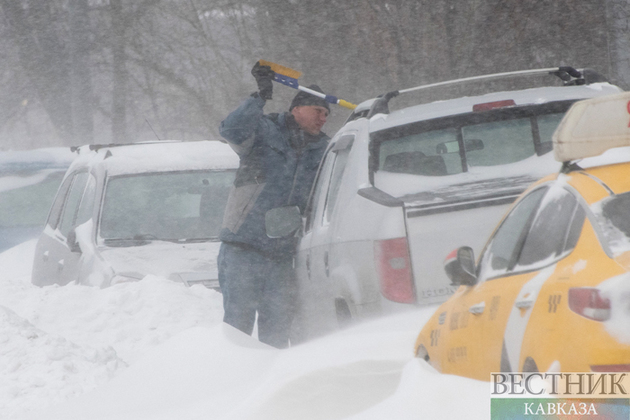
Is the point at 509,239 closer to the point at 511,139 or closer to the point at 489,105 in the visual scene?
the point at 489,105

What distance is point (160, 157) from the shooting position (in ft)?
26.1

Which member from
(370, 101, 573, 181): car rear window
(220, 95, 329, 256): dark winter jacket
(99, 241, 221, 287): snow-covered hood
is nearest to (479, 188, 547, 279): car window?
(370, 101, 573, 181): car rear window

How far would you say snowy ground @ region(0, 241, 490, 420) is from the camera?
325 cm

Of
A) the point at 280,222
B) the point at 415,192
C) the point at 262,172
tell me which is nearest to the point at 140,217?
the point at 262,172

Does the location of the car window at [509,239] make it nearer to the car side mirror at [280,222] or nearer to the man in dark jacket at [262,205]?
the car side mirror at [280,222]

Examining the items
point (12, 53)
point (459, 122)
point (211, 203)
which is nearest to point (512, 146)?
point (459, 122)

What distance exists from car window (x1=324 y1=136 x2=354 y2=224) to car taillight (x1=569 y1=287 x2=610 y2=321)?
106 inches

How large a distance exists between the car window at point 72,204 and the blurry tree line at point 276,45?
824mm

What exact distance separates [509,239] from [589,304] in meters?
0.84

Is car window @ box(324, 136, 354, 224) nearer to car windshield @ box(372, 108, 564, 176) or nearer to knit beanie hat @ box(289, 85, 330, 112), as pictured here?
car windshield @ box(372, 108, 564, 176)

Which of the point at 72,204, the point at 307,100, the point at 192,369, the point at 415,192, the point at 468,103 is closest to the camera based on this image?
the point at 415,192

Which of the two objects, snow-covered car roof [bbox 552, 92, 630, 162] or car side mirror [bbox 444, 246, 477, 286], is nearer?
snow-covered car roof [bbox 552, 92, 630, 162]

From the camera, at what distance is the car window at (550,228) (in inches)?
104
